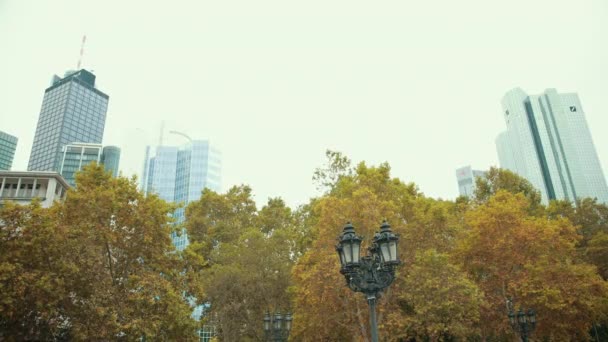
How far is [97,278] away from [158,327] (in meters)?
2.91

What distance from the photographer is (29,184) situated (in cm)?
4531

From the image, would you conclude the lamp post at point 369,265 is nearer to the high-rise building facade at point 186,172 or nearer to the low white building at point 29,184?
the low white building at point 29,184

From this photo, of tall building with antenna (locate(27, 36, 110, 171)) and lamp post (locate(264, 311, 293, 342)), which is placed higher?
tall building with antenna (locate(27, 36, 110, 171))

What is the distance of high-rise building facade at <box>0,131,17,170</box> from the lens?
517 feet

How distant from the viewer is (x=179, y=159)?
11525 centimetres

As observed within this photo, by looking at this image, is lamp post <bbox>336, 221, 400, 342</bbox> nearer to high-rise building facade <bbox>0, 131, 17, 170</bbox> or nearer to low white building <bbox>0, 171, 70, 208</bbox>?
low white building <bbox>0, 171, 70, 208</bbox>

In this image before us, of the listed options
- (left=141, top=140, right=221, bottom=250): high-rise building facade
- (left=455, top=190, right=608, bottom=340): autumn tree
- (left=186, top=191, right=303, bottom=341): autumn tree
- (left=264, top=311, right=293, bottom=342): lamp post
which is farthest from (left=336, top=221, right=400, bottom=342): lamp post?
(left=141, top=140, right=221, bottom=250): high-rise building facade

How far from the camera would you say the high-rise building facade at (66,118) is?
17525cm

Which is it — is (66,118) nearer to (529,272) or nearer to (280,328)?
(280,328)

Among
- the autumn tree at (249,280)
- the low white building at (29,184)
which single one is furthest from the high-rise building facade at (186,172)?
the autumn tree at (249,280)

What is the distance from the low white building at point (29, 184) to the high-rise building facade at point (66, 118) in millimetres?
138618

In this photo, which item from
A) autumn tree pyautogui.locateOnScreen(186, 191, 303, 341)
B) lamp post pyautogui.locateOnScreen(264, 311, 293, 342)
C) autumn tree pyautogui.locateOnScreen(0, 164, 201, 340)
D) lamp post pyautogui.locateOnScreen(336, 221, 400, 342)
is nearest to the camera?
lamp post pyautogui.locateOnScreen(336, 221, 400, 342)

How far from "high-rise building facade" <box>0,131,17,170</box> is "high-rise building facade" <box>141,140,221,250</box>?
75124 millimetres

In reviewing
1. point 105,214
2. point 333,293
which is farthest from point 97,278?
point 333,293
